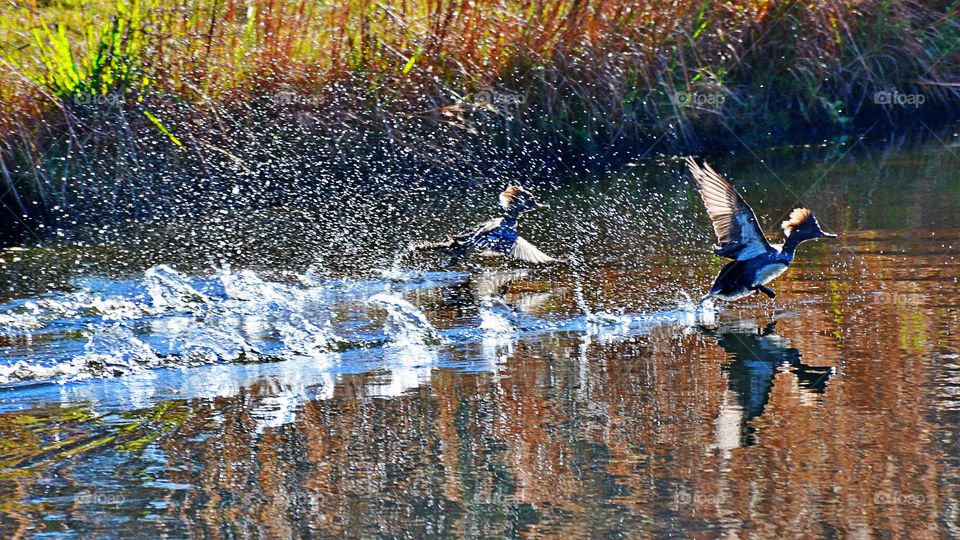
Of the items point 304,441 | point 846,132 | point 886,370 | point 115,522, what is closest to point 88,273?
point 304,441

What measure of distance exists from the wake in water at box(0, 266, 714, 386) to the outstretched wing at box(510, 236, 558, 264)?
0.22 metres

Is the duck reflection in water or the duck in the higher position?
the duck

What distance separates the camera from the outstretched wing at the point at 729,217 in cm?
621

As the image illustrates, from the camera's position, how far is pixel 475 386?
5152 mm

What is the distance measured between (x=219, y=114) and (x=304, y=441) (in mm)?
5591

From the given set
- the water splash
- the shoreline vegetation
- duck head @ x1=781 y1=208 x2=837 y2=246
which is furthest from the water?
the shoreline vegetation

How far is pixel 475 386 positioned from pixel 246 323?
1.54 metres

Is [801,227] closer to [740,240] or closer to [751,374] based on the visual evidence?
[740,240]

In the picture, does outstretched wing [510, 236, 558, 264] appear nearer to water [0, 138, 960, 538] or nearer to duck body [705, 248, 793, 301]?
water [0, 138, 960, 538]

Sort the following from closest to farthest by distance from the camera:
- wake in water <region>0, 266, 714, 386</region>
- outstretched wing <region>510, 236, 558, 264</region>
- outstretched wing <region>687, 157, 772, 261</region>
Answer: wake in water <region>0, 266, 714, 386</region>, outstretched wing <region>687, 157, 772, 261</region>, outstretched wing <region>510, 236, 558, 264</region>

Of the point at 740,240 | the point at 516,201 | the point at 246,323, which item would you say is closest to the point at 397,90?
the point at 516,201

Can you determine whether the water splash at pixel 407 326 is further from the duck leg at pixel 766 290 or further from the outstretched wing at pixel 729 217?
the duck leg at pixel 766 290

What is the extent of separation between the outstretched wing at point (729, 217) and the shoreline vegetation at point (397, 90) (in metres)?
3.94

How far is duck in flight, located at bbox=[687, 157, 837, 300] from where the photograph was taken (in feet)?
20.5
